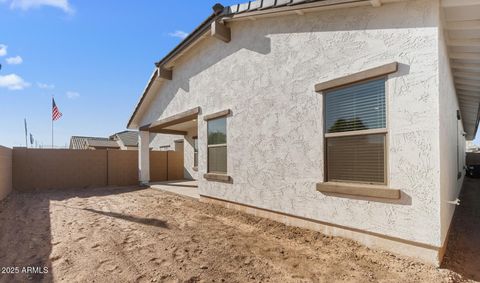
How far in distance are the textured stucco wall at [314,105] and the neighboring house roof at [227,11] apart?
1.07 feet

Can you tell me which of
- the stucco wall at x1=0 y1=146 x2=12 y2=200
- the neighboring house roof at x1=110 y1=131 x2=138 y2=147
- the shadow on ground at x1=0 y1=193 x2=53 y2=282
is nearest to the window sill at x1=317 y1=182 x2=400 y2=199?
the shadow on ground at x1=0 y1=193 x2=53 y2=282

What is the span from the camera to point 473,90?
7.55 metres

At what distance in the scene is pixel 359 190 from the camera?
4.38m

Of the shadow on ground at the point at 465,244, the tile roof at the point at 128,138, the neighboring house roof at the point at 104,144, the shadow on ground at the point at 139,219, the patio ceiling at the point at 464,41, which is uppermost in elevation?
the patio ceiling at the point at 464,41

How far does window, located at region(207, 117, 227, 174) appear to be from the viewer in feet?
25.6

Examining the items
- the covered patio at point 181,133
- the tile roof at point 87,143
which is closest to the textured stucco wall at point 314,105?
the covered patio at point 181,133

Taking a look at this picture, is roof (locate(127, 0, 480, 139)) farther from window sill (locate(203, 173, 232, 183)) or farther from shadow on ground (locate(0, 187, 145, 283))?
shadow on ground (locate(0, 187, 145, 283))

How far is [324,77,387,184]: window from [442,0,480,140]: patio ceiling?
Result: 136 centimetres

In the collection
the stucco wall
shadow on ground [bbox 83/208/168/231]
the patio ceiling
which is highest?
the patio ceiling

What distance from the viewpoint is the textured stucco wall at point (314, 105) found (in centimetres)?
380

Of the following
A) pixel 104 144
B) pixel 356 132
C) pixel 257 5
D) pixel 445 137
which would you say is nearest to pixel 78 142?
pixel 104 144

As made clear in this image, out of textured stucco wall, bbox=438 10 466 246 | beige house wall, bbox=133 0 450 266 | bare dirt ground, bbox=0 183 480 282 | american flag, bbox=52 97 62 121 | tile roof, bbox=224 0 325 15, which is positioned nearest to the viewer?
bare dirt ground, bbox=0 183 480 282

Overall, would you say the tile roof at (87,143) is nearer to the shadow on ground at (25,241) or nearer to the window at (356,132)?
the shadow on ground at (25,241)

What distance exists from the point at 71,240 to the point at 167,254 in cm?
213
